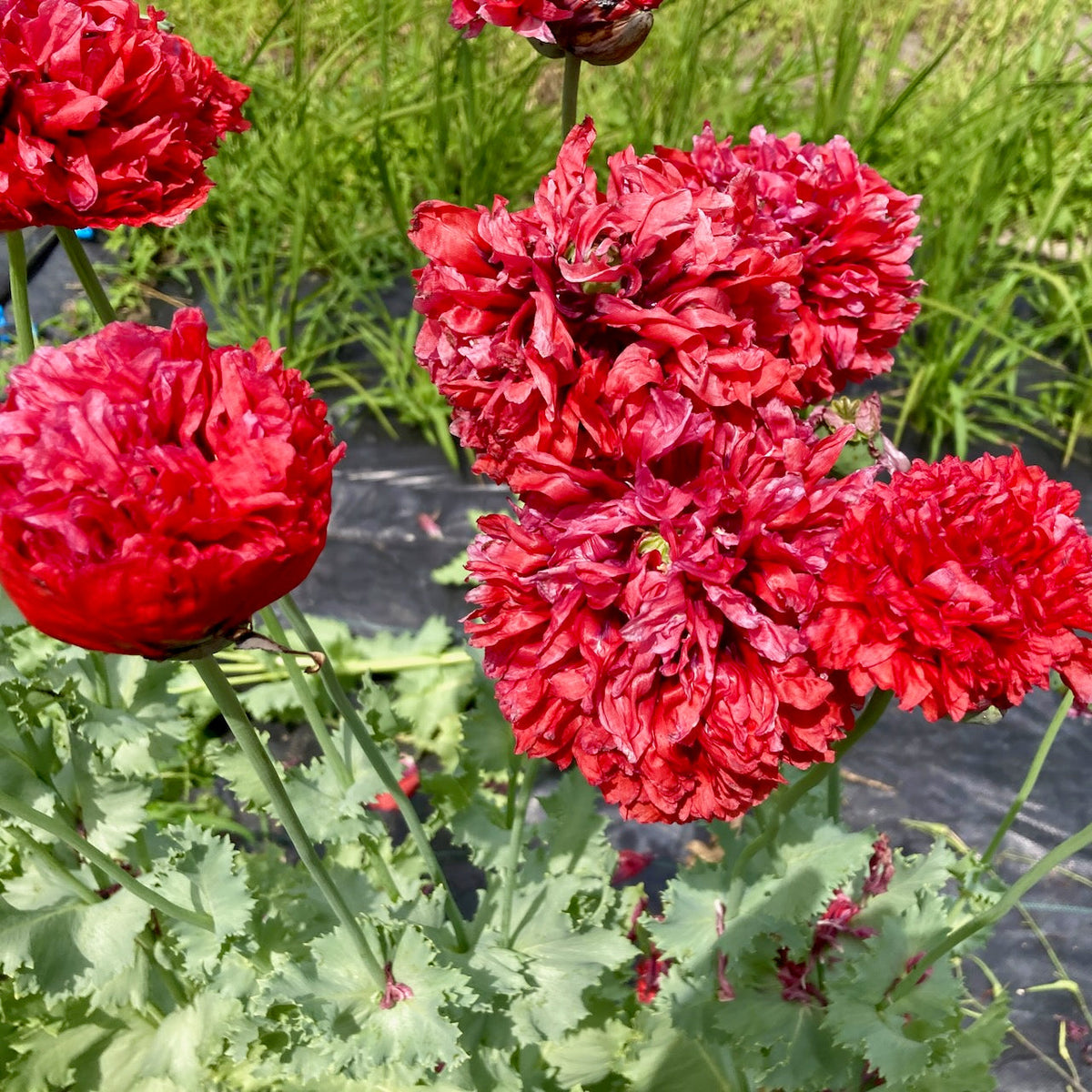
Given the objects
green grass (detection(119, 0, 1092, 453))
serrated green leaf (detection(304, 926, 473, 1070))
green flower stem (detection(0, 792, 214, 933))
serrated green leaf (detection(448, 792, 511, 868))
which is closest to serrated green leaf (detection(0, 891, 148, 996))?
green flower stem (detection(0, 792, 214, 933))

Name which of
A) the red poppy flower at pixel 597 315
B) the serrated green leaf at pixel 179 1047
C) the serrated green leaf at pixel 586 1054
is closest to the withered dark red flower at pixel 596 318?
the red poppy flower at pixel 597 315

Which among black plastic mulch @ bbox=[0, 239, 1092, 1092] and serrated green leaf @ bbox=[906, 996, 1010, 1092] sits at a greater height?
serrated green leaf @ bbox=[906, 996, 1010, 1092]

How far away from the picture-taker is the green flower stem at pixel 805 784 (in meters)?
0.74

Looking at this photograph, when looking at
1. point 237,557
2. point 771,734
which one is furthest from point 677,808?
point 237,557

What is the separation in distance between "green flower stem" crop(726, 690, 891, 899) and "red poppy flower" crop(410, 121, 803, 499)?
0.80 ft

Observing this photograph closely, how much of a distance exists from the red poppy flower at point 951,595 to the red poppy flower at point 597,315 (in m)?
0.13

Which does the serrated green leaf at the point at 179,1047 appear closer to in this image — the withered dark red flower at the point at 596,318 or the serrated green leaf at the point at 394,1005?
the serrated green leaf at the point at 394,1005

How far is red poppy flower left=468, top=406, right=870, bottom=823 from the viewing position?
0.65m

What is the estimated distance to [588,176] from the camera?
0.69m

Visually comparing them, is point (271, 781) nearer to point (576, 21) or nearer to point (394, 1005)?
point (394, 1005)

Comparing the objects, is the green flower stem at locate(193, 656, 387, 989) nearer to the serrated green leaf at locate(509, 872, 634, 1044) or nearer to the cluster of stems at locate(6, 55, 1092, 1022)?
the cluster of stems at locate(6, 55, 1092, 1022)

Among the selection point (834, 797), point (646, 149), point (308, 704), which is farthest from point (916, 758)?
point (646, 149)

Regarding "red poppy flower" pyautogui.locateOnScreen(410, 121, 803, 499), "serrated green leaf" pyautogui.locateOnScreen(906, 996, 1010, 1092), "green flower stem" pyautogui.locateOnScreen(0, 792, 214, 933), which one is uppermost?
"red poppy flower" pyautogui.locateOnScreen(410, 121, 803, 499)

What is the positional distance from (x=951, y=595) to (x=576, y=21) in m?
0.55
